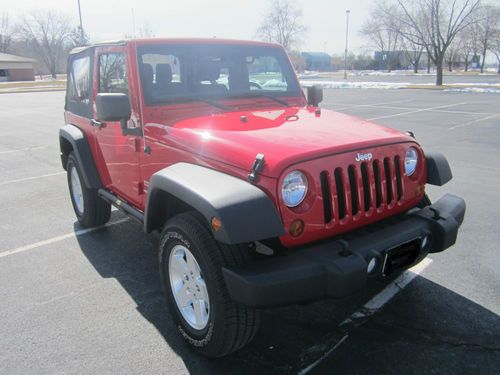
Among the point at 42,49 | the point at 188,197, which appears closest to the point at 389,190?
the point at 188,197

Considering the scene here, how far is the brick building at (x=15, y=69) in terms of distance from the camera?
62.5 metres

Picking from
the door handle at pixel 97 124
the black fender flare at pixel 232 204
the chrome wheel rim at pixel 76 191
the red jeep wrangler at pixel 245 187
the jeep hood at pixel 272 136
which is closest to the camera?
the black fender flare at pixel 232 204

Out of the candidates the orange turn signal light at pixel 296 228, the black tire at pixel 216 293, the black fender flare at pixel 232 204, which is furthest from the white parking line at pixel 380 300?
the black fender flare at pixel 232 204

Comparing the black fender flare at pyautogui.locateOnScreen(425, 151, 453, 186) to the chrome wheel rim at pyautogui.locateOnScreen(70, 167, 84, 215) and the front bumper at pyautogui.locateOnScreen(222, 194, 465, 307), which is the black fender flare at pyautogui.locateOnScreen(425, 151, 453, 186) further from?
the chrome wheel rim at pyautogui.locateOnScreen(70, 167, 84, 215)

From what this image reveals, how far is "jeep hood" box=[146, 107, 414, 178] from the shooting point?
2531 mm

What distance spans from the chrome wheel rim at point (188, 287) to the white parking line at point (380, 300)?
2.30 feet

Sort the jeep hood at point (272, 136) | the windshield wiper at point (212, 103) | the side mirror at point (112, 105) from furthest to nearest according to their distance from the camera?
the windshield wiper at point (212, 103) < the side mirror at point (112, 105) < the jeep hood at point (272, 136)

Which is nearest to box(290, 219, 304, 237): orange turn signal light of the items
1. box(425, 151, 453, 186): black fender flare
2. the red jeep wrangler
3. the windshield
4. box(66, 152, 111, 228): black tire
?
the red jeep wrangler

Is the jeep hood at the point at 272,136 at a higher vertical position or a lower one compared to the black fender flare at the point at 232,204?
higher

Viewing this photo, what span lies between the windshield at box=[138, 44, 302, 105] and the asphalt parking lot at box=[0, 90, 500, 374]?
5.29ft

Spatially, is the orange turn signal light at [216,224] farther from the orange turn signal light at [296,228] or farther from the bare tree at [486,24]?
the bare tree at [486,24]

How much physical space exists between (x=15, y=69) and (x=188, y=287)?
236ft

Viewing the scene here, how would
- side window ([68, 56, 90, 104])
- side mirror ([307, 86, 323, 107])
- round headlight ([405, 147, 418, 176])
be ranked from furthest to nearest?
side window ([68, 56, 90, 104]), side mirror ([307, 86, 323, 107]), round headlight ([405, 147, 418, 176])

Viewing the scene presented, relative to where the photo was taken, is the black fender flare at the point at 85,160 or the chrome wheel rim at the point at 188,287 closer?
the chrome wheel rim at the point at 188,287
